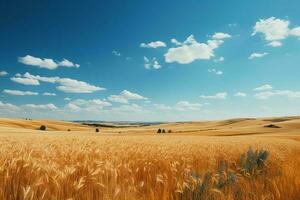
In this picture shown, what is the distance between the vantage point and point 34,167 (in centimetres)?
514

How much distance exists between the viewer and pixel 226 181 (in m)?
6.02

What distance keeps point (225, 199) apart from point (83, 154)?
392 cm

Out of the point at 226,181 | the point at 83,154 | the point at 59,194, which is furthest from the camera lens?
Answer: the point at 83,154

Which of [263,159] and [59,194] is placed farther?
[263,159]

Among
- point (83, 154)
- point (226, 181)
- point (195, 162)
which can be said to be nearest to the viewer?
point (226, 181)

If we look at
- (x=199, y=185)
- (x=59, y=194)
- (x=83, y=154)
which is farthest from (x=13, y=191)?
(x=83, y=154)

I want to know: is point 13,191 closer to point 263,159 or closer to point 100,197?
point 100,197

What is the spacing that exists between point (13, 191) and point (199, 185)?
8.00ft

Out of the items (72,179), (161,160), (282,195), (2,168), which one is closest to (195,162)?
(161,160)

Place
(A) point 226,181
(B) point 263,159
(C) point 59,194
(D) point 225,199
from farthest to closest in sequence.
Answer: (B) point 263,159 → (A) point 226,181 → (D) point 225,199 → (C) point 59,194

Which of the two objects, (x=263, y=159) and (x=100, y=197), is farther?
(x=263, y=159)

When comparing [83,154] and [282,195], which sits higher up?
[83,154]

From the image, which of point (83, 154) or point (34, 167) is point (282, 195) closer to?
point (34, 167)

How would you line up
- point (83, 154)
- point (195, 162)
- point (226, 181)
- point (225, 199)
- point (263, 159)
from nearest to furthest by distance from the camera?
point (225, 199)
point (226, 181)
point (83, 154)
point (195, 162)
point (263, 159)
